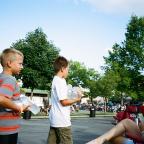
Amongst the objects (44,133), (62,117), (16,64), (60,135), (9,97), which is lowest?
(60,135)

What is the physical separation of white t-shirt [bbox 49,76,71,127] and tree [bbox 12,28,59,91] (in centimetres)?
3838

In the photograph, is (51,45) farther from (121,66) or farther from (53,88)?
(53,88)

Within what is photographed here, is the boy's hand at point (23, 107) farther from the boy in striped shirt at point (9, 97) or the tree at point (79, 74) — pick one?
the tree at point (79, 74)

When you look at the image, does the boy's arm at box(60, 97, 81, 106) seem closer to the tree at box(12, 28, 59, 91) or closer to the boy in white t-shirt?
the boy in white t-shirt

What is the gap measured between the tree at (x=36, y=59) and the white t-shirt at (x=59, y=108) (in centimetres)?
3838

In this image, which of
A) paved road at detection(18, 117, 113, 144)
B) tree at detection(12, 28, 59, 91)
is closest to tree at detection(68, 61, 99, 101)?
tree at detection(12, 28, 59, 91)

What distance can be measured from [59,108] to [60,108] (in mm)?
16

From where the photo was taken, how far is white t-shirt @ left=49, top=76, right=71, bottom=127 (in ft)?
17.7

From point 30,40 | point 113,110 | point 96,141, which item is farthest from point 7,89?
point 113,110

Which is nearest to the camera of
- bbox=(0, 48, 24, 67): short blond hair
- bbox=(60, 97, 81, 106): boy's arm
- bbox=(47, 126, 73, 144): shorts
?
bbox=(0, 48, 24, 67): short blond hair

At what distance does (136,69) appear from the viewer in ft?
171

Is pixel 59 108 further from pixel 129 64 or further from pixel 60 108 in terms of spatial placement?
pixel 129 64

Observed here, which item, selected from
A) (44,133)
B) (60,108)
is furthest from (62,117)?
(44,133)

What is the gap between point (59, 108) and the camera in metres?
5.41
